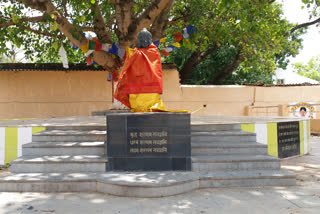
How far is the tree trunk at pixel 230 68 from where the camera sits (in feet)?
49.0

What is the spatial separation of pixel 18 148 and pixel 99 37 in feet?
16.5

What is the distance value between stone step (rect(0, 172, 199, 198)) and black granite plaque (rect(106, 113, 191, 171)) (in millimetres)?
276

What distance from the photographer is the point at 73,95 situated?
13.8 meters

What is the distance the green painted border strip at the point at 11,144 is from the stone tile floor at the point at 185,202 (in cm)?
247

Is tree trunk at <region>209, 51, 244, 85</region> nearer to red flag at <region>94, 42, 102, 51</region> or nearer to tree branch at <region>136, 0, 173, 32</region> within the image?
tree branch at <region>136, 0, 173, 32</region>

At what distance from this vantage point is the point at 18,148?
6625 mm

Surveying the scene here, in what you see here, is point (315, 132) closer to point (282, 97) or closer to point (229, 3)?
point (282, 97)

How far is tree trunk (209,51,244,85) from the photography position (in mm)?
14930

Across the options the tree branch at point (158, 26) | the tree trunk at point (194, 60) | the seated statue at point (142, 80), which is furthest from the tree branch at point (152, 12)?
the tree trunk at point (194, 60)

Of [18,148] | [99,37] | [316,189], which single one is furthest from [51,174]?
[99,37]

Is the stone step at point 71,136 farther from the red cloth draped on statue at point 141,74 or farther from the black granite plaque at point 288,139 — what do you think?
the black granite plaque at point 288,139

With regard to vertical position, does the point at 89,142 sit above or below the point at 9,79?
below

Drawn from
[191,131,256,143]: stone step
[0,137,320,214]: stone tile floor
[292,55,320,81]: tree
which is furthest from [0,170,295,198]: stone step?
[292,55,320,81]: tree

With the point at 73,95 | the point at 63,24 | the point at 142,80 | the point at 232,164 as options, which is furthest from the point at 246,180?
the point at 73,95
